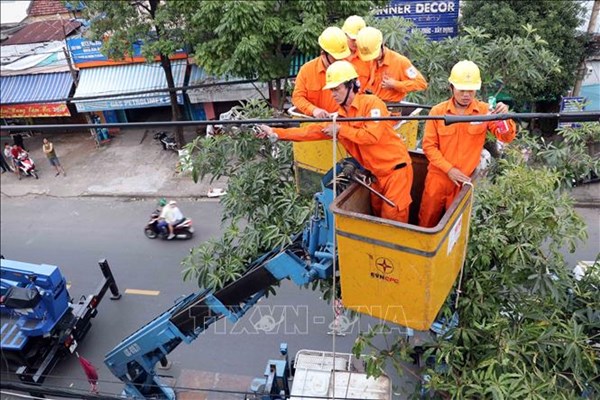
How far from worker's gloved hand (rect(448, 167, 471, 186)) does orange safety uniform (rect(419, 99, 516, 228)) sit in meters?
0.06

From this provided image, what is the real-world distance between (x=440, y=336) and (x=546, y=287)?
2.78ft

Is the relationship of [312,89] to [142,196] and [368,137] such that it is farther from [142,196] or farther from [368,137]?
[142,196]

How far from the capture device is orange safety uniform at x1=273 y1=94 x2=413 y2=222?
3.60 meters

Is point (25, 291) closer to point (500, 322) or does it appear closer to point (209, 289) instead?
point (209, 289)

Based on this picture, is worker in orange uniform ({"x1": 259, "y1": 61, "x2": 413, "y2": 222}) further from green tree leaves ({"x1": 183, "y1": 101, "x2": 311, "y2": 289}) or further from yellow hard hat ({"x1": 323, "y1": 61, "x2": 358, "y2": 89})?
green tree leaves ({"x1": 183, "y1": 101, "x2": 311, "y2": 289})

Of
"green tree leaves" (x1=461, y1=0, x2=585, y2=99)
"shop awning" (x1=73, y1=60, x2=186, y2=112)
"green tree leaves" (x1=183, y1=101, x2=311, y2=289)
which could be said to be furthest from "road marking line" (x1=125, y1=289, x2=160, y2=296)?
"green tree leaves" (x1=461, y1=0, x2=585, y2=99)

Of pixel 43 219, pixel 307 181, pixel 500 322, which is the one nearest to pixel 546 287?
pixel 500 322

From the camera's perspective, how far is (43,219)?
13.0m

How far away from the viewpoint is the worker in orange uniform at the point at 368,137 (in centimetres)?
359

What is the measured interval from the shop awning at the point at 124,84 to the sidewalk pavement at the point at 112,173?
1.48 m

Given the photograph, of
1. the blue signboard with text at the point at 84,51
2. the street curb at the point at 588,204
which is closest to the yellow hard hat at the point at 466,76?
the street curb at the point at 588,204

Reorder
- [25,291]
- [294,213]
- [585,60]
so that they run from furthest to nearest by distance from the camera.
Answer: [585,60] → [25,291] → [294,213]

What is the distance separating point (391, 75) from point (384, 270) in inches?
90.4

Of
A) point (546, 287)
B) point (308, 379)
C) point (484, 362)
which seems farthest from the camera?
point (308, 379)
